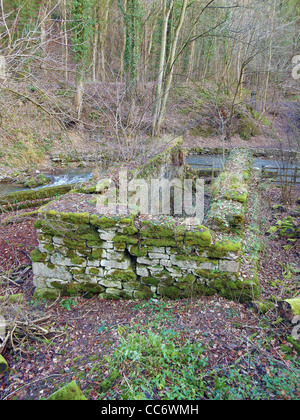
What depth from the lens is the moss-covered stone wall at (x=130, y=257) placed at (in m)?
4.17

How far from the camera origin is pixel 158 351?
3.08 metres

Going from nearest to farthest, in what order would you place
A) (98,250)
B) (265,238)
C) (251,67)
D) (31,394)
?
(31,394)
(98,250)
(265,238)
(251,67)

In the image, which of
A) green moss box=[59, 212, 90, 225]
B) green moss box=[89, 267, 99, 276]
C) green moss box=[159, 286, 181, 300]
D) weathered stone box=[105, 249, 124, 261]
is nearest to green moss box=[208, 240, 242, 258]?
green moss box=[159, 286, 181, 300]

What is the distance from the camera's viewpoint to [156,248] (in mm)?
4262

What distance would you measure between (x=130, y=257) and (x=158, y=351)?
1.72m

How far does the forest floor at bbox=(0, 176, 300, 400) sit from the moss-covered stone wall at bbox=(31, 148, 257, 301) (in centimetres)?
21

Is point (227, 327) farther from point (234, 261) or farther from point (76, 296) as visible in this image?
point (76, 296)

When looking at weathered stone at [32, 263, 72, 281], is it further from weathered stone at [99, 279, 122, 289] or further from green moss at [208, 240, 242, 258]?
green moss at [208, 240, 242, 258]

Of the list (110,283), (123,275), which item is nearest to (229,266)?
(123,275)

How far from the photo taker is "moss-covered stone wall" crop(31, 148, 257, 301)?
4.17 meters

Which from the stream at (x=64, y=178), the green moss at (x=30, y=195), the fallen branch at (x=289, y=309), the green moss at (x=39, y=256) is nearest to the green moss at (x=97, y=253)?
the green moss at (x=39, y=256)

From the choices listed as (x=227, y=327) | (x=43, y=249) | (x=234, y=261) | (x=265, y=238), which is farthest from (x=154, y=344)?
(x=265, y=238)

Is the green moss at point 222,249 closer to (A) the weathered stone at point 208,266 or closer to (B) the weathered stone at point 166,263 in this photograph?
(A) the weathered stone at point 208,266
